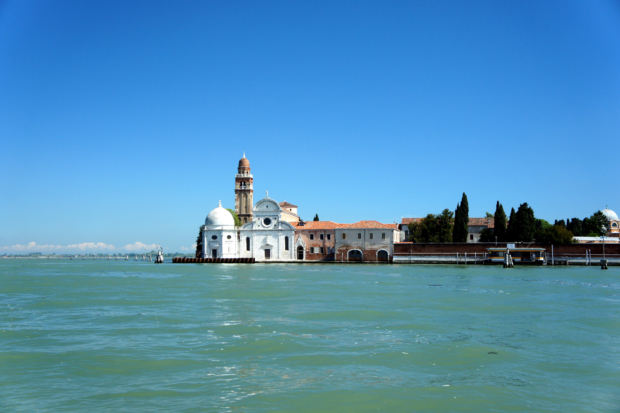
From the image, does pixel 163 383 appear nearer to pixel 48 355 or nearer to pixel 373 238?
pixel 48 355

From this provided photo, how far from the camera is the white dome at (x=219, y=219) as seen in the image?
50.4 metres

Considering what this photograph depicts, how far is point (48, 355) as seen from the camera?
9125 millimetres

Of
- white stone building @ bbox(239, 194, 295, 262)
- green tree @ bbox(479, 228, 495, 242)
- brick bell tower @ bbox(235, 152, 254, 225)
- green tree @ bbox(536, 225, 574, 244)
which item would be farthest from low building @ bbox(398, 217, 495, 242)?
brick bell tower @ bbox(235, 152, 254, 225)

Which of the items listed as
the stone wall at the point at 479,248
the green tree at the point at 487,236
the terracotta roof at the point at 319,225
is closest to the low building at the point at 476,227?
the green tree at the point at 487,236

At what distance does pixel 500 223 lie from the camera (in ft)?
161

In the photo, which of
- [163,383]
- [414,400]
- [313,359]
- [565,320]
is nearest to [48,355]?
[163,383]

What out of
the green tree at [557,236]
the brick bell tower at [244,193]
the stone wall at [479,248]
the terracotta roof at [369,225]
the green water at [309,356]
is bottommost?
the green water at [309,356]

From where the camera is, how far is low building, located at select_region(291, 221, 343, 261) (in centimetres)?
4925

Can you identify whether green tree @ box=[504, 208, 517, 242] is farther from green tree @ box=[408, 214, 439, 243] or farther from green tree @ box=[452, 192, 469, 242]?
green tree @ box=[408, 214, 439, 243]

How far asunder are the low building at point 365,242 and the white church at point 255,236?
186 inches

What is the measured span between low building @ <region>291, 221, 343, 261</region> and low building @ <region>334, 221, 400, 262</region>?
2.85 ft

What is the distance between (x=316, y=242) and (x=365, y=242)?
15.2 ft

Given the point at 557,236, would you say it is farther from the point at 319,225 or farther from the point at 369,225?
the point at 319,225

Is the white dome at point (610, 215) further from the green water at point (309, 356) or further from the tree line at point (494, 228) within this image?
the green water at point (309, 356)
